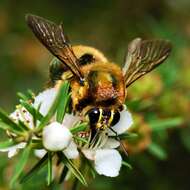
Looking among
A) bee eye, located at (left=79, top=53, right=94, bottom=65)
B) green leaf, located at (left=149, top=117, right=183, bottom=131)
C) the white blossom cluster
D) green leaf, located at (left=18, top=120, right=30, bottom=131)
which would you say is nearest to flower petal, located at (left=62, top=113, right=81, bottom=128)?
the white blossom cluster

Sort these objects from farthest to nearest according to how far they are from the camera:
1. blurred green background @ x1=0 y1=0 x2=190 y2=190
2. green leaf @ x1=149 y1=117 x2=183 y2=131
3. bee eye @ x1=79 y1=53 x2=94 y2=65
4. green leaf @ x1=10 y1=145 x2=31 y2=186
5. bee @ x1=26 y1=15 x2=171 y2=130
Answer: blurred green background @ x1=0 y1=0 x2=190 y2=190, green leaf @ x1=149 y1=117 x2=183 y2=131, bee eye @ x1=79 y1=53 x2=94 y2=65, bee @ x1=26 y1=15 x2=171 y2=130, green leaf @ x1=10 y1=145 x2=31 y2=186

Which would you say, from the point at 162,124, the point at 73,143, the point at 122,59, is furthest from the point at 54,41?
the point at 122,59

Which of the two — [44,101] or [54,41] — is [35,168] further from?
[54,41]

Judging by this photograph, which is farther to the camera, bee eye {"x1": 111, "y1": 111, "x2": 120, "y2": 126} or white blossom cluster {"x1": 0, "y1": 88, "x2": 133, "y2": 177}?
bee eye {"x1": 111, "y1": 111, "x2": 120, "y2": 126}

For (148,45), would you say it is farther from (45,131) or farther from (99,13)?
(99,13)

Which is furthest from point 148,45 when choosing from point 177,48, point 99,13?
point 99,13

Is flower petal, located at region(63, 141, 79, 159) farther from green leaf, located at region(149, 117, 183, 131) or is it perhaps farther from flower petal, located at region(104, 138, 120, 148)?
green leaf, located at region(149, 117, 183, 131)

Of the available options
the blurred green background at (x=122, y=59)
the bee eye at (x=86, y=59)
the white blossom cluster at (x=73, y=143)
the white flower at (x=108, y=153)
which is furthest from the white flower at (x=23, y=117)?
the blurred green background at (x=122, y=59)
